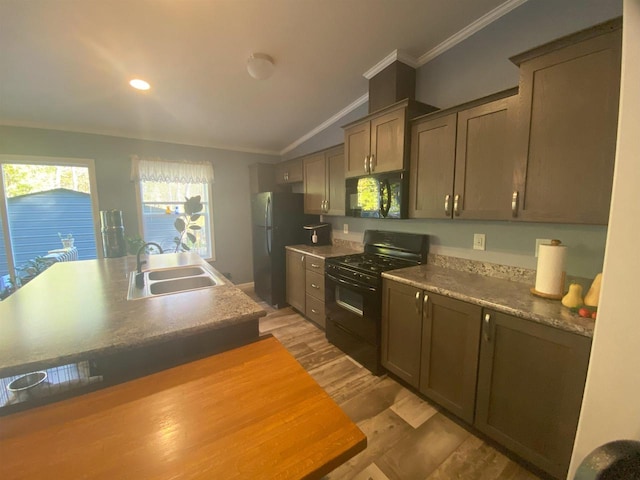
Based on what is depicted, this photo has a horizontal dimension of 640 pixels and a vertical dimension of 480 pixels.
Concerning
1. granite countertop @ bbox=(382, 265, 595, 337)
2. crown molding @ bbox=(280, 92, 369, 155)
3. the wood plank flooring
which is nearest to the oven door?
the wood plank flooring

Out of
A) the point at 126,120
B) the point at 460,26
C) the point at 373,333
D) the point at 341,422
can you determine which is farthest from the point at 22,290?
the point at 460,26

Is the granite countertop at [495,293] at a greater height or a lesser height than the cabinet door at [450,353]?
greater

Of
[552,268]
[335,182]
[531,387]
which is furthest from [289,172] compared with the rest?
[531,387]

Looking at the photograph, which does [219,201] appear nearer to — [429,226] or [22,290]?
[22,290]

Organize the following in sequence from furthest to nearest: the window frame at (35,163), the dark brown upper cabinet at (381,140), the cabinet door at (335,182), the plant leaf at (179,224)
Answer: the plant leaf at (179,224), the window frame at (35,163), the cabinet door at (335,182), the dark brown upper cabinet at (381,140)

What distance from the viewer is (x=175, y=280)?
1.90m

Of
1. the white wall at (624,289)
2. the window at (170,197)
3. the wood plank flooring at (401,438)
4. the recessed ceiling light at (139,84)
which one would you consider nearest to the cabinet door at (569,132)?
the white wall at (624,289)

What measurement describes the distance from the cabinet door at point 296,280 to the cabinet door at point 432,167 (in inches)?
63.9

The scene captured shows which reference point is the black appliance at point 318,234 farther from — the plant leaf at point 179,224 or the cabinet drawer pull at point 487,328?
the cabinet drawer pull at point 487,328

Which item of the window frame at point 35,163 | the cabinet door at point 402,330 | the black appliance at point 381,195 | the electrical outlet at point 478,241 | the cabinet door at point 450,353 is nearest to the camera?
the cabinet door at point 450,353

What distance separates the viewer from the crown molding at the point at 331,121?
9.57ft

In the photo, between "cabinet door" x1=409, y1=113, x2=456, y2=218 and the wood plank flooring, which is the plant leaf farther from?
"cabinet door" x1=409, y1=113, x2=456, y2=218

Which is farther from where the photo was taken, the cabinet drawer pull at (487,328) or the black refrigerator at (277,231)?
the black refrigerator at (277,231)

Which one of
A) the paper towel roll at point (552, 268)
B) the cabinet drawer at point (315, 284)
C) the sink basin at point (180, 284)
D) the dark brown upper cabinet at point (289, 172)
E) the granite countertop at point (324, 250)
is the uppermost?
the dark brown upper cabinet at point (289, 172)
